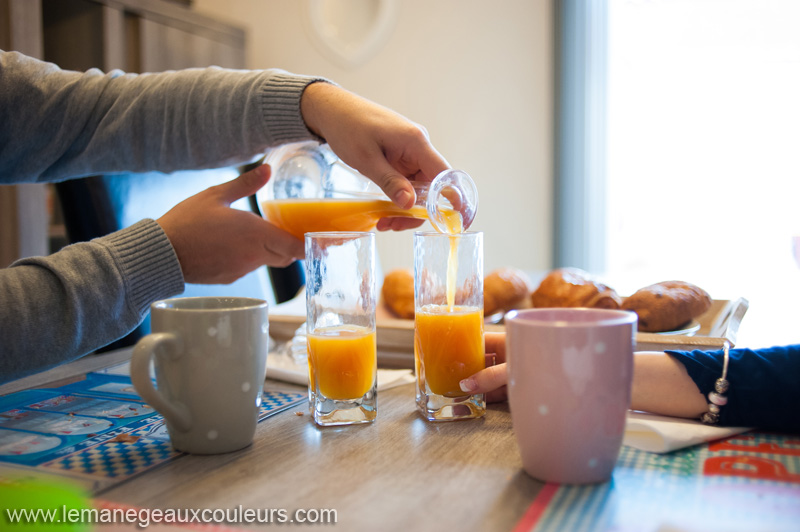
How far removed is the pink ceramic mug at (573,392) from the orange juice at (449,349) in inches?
7.2

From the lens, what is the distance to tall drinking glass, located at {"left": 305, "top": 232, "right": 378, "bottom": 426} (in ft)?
2.22

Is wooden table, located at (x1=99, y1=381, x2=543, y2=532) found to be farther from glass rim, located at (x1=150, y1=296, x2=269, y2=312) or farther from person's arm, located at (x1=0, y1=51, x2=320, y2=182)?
person's arm, located at (x1=0, y1=51, x2=320, y2=182)

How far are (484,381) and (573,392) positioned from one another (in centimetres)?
20

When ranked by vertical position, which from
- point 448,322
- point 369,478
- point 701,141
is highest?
point 701,141

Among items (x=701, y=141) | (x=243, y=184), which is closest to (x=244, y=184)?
(x=243, y=184)

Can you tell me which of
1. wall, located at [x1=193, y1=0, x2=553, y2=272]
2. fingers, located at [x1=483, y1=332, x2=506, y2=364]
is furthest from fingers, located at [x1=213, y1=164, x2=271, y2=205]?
wall, located at [x1=193, y1=0, x2=553, y2=272]

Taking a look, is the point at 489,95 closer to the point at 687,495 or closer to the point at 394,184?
the point at 394,184

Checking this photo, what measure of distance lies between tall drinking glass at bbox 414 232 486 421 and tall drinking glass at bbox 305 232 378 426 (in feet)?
0.18

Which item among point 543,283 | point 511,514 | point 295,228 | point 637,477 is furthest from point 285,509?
point 543,283

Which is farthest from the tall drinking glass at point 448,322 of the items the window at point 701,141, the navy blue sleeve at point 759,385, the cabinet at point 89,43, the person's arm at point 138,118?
the cabinet at point 89,43

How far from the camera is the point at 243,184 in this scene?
839 millimetres

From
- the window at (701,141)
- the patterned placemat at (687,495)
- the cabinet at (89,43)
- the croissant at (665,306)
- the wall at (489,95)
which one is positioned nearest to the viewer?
the patterned placemat at (687,495)

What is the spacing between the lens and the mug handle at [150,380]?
54 cm

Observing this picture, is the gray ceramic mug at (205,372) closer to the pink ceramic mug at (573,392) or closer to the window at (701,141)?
the pink ceramic mug at (573,392)
